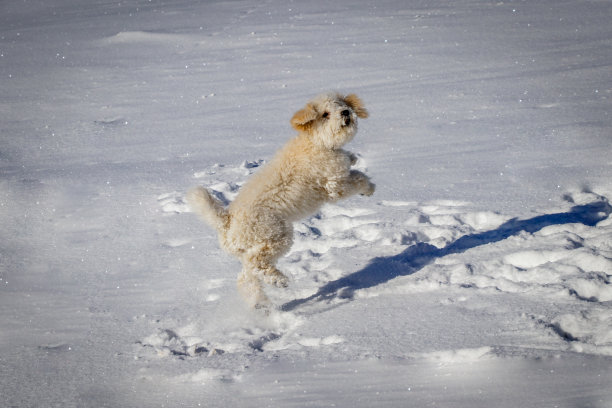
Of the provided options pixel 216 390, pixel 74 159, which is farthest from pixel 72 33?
pixel 216 390

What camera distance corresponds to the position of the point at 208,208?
10.1ft

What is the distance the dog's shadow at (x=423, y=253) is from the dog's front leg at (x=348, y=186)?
0.48 meters

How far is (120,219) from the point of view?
4340mm

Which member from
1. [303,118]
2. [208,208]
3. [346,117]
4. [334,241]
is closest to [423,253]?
[334,241]

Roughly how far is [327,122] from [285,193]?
50 centimetres

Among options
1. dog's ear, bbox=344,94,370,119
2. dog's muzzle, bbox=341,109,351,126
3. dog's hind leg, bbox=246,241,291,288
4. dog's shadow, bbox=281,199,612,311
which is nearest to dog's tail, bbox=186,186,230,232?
dog's hind leg, bbox=246,241,291,288

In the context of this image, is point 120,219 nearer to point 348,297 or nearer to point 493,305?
point 348,297

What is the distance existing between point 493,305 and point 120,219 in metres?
2.85

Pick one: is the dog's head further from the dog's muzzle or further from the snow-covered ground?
the snow-covered ground

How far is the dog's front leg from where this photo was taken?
336cm

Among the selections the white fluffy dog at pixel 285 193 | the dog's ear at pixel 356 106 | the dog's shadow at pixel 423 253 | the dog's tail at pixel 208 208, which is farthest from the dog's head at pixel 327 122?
the dog's shadow at pixel 423 253

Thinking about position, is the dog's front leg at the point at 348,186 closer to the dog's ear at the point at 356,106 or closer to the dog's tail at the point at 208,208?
the dog's ear at the point at 356,106

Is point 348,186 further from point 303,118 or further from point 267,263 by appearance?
point 267,263

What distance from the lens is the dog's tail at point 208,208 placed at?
308cm
